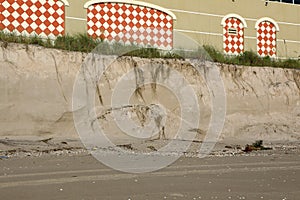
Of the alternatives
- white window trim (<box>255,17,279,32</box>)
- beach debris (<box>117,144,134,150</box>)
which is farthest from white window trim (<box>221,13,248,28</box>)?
beach debris (<box>117,144,134,150</box>)

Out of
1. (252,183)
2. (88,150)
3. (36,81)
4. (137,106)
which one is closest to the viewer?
(252,183)

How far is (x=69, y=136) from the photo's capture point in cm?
964

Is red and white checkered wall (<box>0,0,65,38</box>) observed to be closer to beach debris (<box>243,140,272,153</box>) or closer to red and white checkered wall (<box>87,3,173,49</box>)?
red and white checkered wall (<box>87,3,173,49</box>)

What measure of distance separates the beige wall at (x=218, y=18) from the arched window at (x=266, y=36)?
169 mm

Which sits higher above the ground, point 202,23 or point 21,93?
point 202,23

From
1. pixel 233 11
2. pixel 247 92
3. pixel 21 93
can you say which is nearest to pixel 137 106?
pixel 21 93

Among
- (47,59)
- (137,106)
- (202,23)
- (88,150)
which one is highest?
(202,23)

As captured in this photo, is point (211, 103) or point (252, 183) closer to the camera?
point (252, 183)

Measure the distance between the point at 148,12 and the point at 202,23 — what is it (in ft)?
6.47

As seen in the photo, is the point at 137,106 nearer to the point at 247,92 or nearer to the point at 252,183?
the point at 247,92

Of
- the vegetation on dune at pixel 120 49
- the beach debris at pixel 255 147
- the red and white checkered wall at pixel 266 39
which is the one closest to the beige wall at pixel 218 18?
the red and white checkered wall at pixel 266 39

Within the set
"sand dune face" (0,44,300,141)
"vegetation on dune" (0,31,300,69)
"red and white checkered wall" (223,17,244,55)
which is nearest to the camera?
"sand dune face" (0,44,300,141)

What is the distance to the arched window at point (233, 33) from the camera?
1544 centimetres

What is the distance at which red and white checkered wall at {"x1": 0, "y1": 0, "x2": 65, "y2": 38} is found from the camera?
11.8 meters
